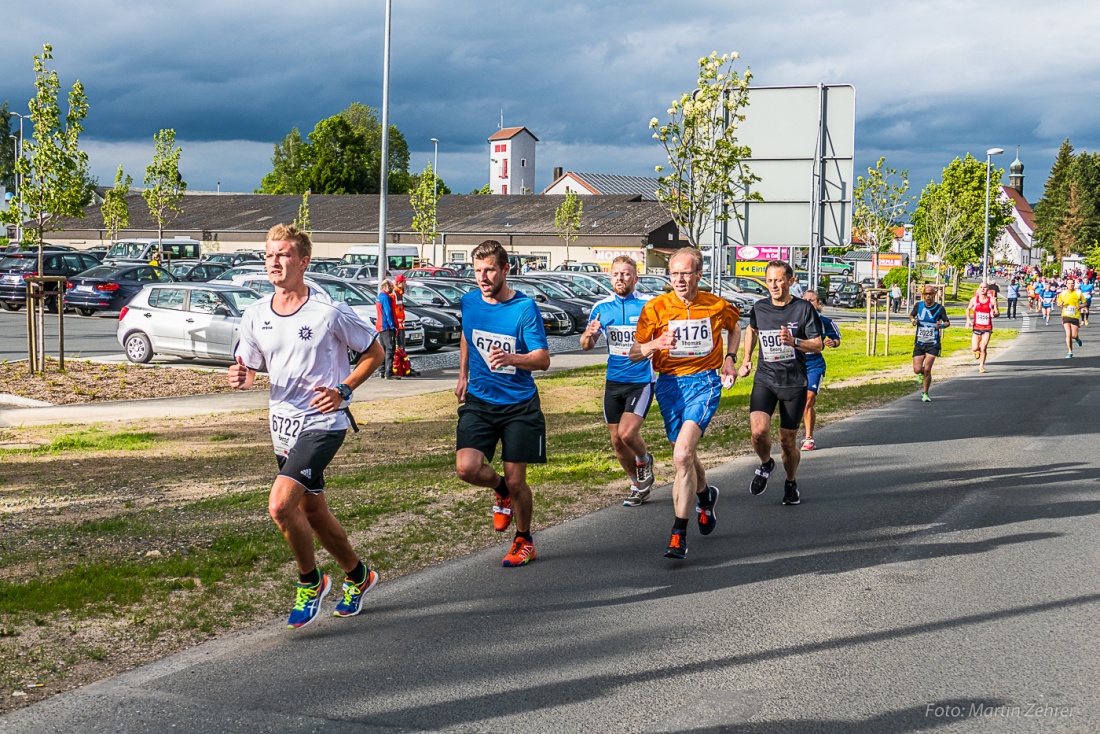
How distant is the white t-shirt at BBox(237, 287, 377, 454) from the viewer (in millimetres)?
5344

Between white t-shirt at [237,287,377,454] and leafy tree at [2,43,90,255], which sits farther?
leafy tree at [2,43,90,255]

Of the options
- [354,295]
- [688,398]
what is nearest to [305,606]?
[688,398]

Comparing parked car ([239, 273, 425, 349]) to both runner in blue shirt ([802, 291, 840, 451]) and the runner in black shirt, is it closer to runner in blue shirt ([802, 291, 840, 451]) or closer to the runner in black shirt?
runner in blue shirt ([802, 291, 840, 451])

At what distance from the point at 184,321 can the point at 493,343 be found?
15788 millimetres

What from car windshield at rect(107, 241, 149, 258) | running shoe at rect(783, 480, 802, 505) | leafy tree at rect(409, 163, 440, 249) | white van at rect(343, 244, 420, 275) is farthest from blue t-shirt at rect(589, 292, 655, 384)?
leafy tree at rect(409, 163, 440, 249)

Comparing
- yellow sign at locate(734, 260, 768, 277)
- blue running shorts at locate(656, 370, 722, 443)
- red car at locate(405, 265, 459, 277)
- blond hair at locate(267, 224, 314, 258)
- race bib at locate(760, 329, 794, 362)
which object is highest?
yellow sign at locate(734, 260, 768, 277)

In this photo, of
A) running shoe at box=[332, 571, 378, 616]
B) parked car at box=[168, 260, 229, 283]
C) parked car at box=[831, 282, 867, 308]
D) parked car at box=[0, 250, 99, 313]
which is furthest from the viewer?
parked car at box=[831, 282, 867, 308]

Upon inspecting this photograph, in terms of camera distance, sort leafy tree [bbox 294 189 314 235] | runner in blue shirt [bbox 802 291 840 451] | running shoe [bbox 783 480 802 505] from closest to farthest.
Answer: running shoe [bbox 783 480 802 505] → runner in blue shirt [bbox 802 291 840 451] → leafy tree [bbox 294 189 314 235]

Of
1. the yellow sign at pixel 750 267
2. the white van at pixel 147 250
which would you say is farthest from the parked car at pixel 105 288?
the yellow sign at pixel 750 267

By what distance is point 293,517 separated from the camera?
535 cm

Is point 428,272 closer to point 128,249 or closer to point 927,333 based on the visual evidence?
point 128,249

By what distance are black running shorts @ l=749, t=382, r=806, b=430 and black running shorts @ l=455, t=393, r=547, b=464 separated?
9.14 feet

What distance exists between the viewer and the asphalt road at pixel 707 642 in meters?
4.40

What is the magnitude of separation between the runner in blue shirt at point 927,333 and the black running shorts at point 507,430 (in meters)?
11.6
